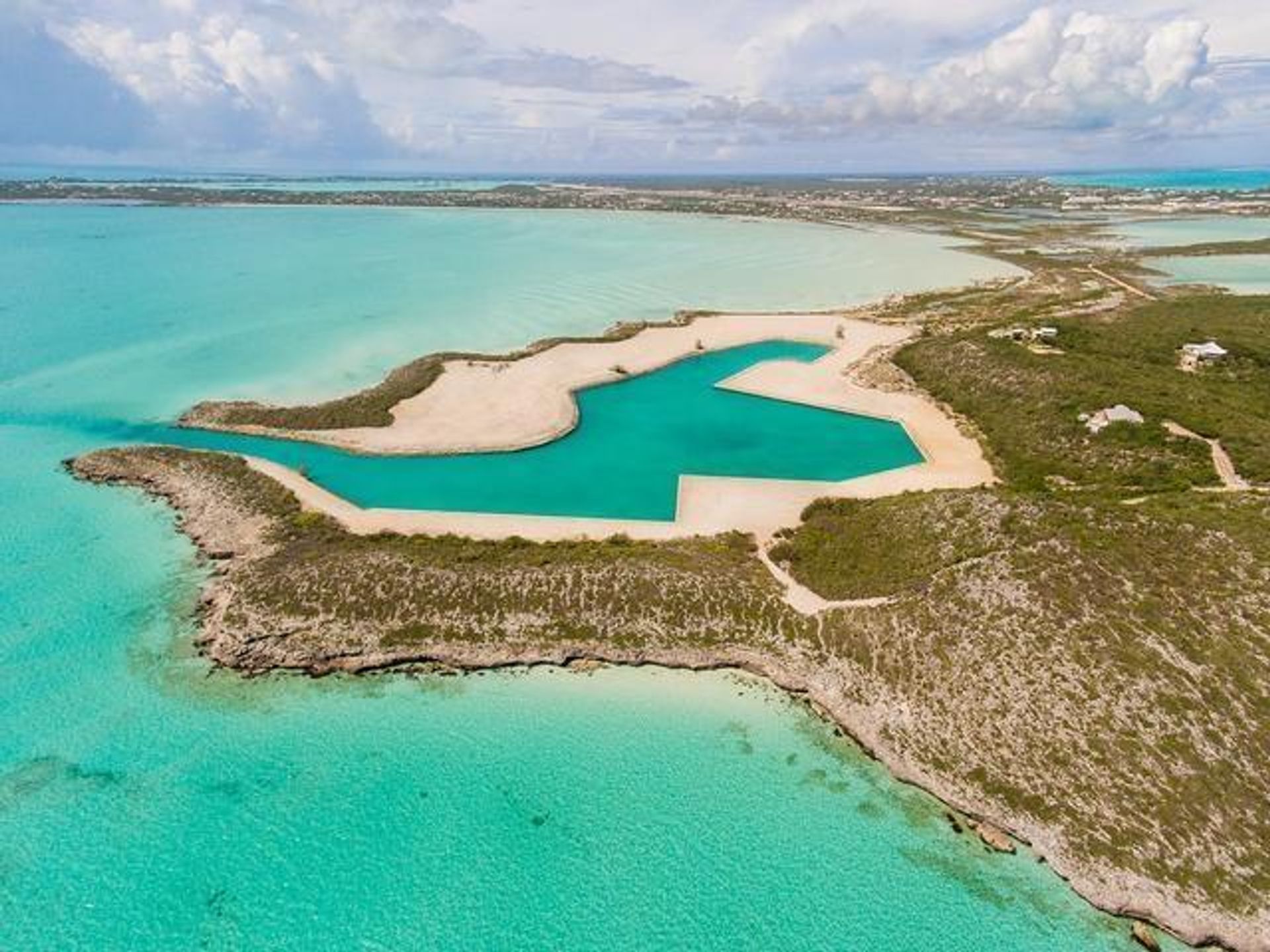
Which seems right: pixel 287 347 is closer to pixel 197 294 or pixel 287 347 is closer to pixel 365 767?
pixel 197 294

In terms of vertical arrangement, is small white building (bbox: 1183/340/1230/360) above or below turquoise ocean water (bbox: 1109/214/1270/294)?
above

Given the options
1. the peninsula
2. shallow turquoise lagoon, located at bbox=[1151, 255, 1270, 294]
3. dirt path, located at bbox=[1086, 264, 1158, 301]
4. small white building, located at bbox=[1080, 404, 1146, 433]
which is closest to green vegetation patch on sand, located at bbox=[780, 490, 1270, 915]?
the peninsula

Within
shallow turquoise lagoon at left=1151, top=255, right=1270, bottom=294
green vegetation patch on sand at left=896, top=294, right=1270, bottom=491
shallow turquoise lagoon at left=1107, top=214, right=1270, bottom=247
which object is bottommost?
shallow turquoise lagoon at left=1107, top=214, right=1270, bottom=247

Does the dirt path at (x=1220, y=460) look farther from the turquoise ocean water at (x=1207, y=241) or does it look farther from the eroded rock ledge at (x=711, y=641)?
the turquoise ocean water at (x=1207, y=241)

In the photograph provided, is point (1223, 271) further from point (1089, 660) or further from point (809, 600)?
point (809, 600)

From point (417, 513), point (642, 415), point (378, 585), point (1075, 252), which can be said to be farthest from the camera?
point (1075, 252)

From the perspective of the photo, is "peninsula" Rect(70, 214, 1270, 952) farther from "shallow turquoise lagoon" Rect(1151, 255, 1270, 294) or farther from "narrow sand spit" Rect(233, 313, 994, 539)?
"shallow turquoise lagoon" Rect(1151, 255, 1270, 294)

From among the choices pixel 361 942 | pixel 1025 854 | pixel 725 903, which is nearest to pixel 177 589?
pixel 361 942
